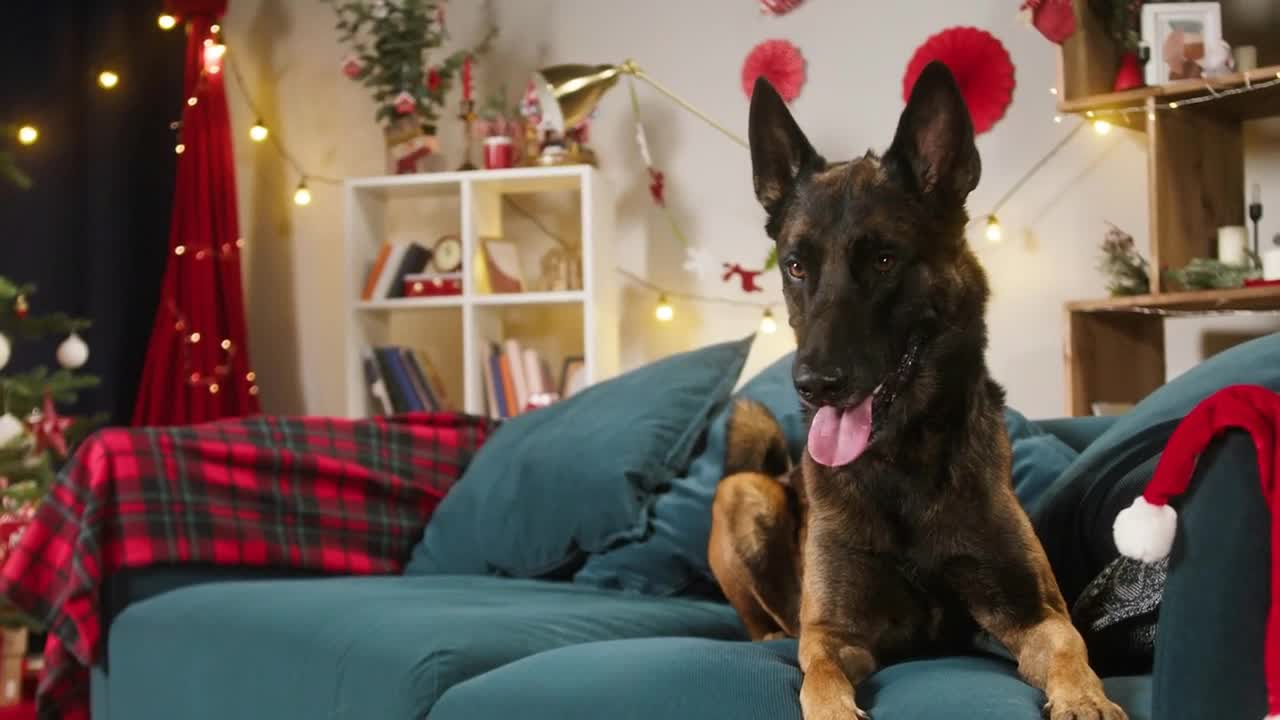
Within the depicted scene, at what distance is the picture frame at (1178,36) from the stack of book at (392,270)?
233 centimetres

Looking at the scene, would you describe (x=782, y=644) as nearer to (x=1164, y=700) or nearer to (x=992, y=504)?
(x=992, y=504)

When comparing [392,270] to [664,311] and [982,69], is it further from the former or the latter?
[982,69]

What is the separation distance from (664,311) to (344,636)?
2406 millimetres

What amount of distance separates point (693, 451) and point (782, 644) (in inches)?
33.2

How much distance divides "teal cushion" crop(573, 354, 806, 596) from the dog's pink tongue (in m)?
0.90

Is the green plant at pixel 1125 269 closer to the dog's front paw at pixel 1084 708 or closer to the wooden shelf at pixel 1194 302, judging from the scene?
the wooden shelf at pixel 1194 302

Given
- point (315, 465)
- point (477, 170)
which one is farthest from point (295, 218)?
point (315, 465)

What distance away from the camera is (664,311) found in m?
4.44

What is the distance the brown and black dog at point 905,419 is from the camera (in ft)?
5.52

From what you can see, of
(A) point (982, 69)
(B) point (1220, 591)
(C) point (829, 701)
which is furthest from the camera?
(A) point (982, 69)

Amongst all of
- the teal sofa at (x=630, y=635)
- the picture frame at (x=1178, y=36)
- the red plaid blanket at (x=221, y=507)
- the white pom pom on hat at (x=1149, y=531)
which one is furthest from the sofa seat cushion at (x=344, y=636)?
the picture frame at (x=1178, y=36)

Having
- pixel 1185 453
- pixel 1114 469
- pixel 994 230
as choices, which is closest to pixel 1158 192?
pixel 994 230

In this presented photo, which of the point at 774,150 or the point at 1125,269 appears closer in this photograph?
the point at 774,150

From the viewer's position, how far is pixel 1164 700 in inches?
48.6
